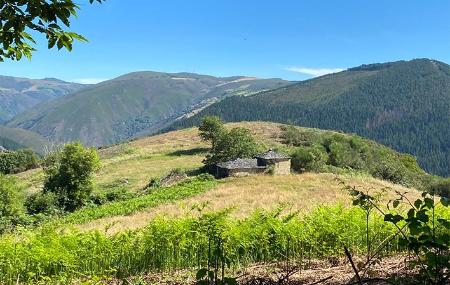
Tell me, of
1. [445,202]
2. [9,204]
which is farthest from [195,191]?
[445,202]

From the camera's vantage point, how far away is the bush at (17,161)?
101438 mm

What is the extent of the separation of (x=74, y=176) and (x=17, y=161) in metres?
61.2

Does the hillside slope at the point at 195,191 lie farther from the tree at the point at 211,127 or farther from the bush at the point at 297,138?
the tree at the point at 211,127

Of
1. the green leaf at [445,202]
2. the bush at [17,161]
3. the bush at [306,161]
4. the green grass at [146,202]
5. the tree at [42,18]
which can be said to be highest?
the tree at [42,18]

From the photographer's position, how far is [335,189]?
1810 inches

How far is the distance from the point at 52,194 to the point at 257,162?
84.4 ft

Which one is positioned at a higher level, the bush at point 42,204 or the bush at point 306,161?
the bush at point 306,161

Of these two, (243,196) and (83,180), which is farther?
(83,180)

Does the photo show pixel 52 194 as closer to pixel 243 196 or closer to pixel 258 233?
pixel 243 196

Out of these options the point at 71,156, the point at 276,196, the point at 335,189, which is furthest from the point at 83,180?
the point at 335,189

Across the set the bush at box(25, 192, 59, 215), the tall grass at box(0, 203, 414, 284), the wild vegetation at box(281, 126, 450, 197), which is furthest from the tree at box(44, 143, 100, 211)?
the tall grass at box(0, 203, 414, 284)

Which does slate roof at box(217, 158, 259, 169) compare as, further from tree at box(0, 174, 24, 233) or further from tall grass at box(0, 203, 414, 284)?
tall grass at box(0, 203, 414, 284)

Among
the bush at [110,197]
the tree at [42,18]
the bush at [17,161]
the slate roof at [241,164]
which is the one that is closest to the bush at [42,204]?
the bush at [110,197]

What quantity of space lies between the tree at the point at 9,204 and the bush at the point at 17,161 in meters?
65.4
